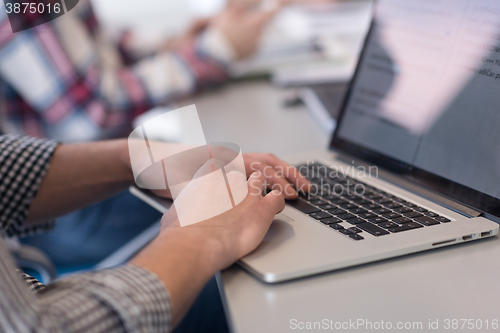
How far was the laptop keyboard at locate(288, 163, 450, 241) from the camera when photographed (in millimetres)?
445

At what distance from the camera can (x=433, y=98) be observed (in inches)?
22.0

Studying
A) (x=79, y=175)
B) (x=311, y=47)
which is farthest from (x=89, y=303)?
(x=311, y=47)

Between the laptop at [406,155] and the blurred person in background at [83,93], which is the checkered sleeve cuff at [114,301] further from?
the blurred person in background at [83,93]

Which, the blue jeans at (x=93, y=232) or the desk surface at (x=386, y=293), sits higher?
the desk surface at (x=386, y=293)

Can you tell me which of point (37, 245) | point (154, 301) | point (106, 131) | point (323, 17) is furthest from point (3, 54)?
point (323, 17)

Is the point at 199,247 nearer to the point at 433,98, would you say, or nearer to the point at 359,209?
the point at 359,209

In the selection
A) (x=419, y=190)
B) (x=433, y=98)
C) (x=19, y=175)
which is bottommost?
(x=19, y=175)

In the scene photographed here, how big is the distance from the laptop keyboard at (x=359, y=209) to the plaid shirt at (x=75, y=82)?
0.60 meters

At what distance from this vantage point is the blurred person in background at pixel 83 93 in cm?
89

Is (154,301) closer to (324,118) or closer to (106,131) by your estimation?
(324,118)

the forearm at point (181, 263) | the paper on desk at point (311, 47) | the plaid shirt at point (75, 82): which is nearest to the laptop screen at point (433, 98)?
the forearm at point (181, 263)

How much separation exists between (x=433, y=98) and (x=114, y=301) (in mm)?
448

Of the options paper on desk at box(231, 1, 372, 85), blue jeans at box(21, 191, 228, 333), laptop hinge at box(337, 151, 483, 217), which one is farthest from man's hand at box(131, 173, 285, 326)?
paper on desk at box(231, 1, 372, 85)

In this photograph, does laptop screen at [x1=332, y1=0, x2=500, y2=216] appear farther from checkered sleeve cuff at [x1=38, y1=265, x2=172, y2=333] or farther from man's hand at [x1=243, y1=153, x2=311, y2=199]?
checkered sleeve cuff at [x1=38, y1=265, x2=172, y2=333]
